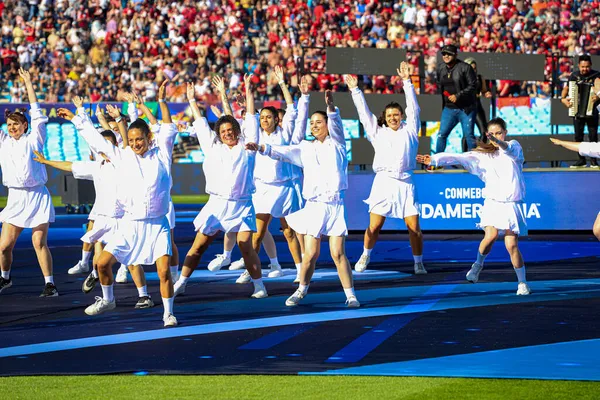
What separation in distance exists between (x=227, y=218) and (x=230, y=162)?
536 millimetres

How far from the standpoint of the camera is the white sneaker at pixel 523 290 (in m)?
11.0

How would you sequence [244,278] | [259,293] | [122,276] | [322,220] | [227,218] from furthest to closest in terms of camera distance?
[122,276]
[244,278]
[259,293]
[227,218]
[322,220]

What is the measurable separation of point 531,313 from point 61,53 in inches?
951

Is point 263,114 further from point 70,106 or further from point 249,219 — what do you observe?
point 70,106

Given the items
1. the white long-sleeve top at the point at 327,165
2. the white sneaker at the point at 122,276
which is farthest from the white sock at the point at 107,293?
the white sneaker at the point at 122,276

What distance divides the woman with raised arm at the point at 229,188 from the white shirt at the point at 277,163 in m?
1.92

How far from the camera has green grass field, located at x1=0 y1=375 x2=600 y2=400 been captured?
670 centimetres

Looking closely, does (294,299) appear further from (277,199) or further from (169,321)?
(277,199)

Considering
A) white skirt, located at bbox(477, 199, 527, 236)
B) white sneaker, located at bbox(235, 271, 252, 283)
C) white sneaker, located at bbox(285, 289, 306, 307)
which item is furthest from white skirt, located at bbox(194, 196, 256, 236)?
white skirt, located at bbox(477, 199, 527, 236)

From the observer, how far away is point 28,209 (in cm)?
1154

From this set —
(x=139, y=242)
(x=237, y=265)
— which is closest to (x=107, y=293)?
(x=139, y=242)

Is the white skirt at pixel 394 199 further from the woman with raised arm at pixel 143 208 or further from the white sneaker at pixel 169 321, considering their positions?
the white sneaker at pixel 169 321

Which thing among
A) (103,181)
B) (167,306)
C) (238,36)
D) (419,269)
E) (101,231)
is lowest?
(419,269)

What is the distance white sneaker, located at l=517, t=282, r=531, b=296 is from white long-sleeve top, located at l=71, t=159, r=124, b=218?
4028mm
